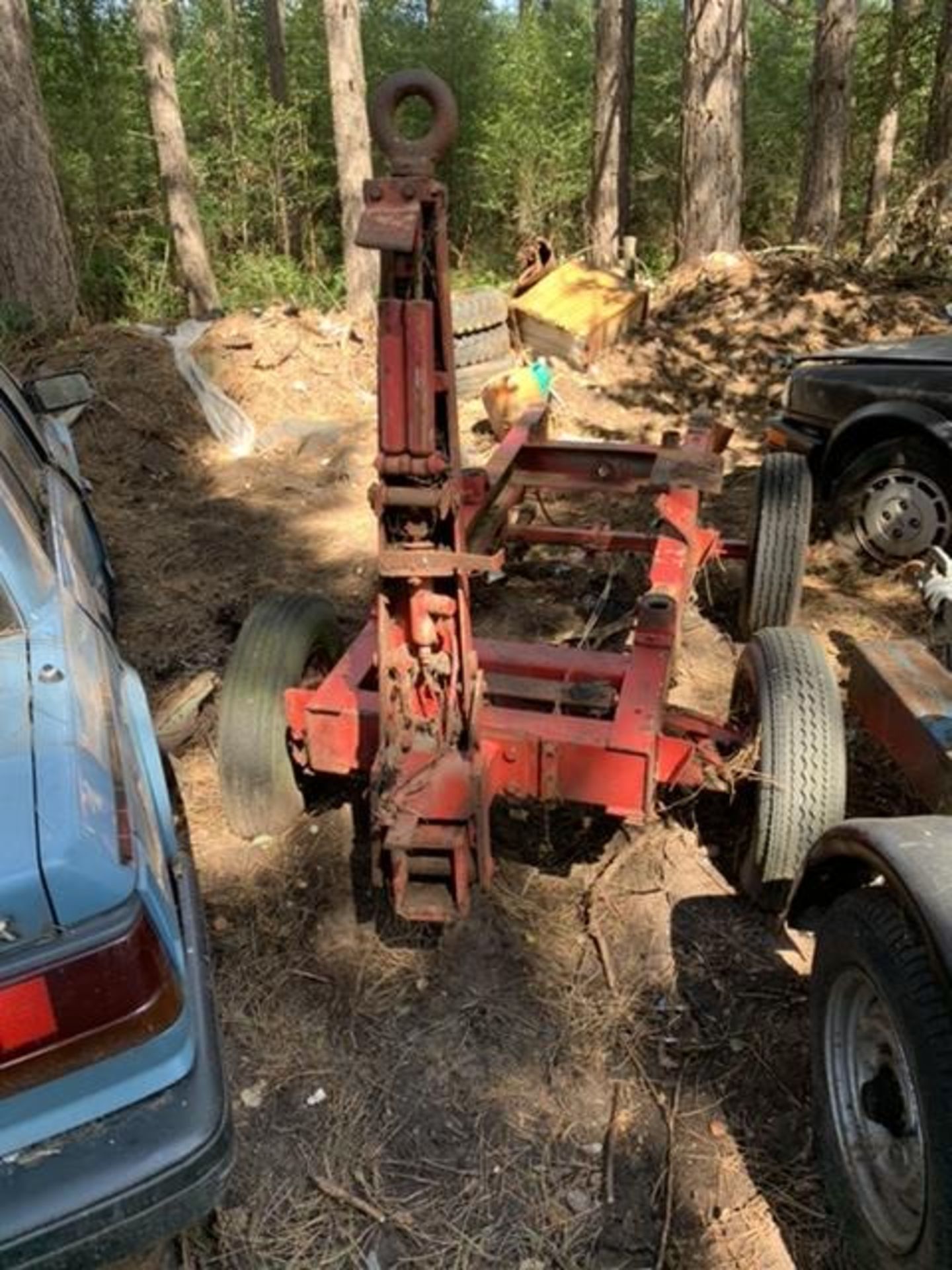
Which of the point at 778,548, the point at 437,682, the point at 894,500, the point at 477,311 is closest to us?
the point at 437,682

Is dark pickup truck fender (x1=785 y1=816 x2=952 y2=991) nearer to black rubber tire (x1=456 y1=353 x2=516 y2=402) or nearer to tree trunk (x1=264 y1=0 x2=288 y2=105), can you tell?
black rubber tire (x1=456 y1=353 x2=516 y2=402)

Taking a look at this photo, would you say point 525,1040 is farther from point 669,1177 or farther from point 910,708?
point 910,708

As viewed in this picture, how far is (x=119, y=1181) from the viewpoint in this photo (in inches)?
68.3

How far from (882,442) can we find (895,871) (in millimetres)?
4077

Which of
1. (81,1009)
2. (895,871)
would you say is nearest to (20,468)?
(81,1009)

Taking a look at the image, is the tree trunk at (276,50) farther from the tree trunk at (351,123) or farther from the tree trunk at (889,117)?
the tree trunk at (889,117)

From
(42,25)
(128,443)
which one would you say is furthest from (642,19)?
(128,443)

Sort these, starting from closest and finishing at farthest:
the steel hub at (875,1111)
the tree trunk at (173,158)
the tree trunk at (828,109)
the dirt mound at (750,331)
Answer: the steel hub at (875,1111), the dirt mound at (750,331), the tree trunk at (828,109), the tree trunk at (173,158)

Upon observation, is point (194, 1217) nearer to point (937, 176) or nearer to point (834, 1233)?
point (834, 1233)

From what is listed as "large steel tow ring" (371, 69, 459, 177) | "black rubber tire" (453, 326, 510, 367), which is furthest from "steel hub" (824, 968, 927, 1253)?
"black rubber tire" (453, 326, 510, 367)

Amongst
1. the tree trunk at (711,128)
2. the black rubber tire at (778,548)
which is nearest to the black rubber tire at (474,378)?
the tree trunk at (711,128)

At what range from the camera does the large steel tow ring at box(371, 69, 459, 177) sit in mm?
2426

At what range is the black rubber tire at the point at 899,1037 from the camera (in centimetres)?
188

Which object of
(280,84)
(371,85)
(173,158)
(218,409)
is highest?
(371,85)
